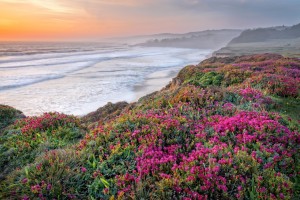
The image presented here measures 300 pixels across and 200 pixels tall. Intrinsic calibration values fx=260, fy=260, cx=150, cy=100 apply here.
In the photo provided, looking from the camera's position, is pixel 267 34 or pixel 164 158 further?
pixel 267 34

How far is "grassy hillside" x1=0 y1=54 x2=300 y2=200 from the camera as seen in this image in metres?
4.28

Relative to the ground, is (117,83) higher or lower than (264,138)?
lower

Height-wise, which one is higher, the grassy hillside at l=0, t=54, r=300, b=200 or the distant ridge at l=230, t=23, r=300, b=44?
the distant ridge at l=230, t=23, r=300, b=44

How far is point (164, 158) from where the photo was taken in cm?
499

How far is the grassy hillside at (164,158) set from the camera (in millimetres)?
4277

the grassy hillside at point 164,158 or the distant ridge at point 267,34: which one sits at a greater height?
the distant ridge at point 267,34

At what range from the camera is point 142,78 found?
99.5 feet

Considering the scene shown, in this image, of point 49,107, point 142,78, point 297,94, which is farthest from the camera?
point 142,78

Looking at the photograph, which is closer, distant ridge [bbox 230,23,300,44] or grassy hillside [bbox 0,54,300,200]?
grassy hillside [bbox 0,54,300,200]

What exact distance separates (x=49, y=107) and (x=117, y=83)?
1012 centimetres

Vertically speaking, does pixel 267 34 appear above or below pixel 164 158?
above

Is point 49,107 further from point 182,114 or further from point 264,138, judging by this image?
point 264,138

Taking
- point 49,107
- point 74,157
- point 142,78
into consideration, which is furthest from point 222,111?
point 142,78

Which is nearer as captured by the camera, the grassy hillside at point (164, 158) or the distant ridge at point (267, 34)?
the grassy hillside at point (164, 158)
